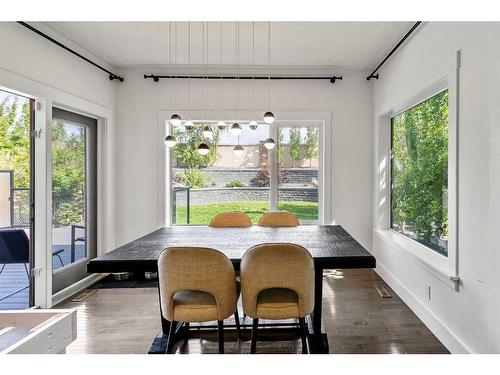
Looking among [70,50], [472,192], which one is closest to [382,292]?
[472,192]

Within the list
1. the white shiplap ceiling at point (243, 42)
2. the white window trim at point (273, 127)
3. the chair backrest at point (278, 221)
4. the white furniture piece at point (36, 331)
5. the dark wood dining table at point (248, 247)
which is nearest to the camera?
the white furniture piece at point (36, 331)

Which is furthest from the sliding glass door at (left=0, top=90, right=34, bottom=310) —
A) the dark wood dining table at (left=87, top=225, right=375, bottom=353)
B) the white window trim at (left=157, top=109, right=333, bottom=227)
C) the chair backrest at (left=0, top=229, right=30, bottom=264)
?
the white window trim at (left=157, top=109, right=333, bottom=227)

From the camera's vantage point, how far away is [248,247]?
7.09ft

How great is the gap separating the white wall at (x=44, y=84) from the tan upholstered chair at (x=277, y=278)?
2.22 m

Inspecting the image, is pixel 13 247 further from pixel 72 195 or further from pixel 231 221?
pixel 231 221

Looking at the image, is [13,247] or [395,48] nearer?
[13,247]

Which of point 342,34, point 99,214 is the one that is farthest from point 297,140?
point 99,214

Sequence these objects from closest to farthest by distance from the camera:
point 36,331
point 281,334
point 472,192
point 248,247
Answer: point 36,331 → point 472,192 → point 248,247 → point 281,334

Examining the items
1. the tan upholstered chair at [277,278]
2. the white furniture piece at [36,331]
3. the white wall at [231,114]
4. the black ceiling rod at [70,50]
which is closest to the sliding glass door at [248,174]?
the white wall at [231,114]

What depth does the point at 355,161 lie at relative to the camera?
4.13m

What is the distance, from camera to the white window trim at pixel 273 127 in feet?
13.4

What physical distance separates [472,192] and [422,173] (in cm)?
106

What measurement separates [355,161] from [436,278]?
2021mm

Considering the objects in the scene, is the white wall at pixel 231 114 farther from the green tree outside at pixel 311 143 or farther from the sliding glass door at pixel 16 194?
the sliding glass door at pixel 16 194
